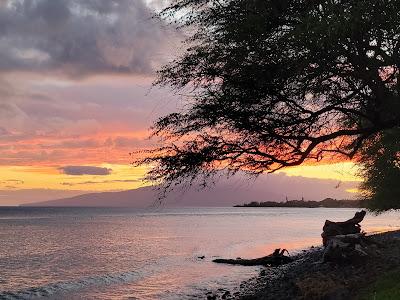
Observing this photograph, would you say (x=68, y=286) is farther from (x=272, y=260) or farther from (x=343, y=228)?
(x=343, y=228)

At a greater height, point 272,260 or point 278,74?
point 278,74

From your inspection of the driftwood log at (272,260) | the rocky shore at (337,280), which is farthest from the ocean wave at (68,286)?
the rocky shore at (337,280)

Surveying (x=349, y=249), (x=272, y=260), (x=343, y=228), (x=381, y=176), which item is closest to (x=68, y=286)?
(x=272, y=260)

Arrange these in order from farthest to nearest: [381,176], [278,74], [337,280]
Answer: [381,176], [337,280], [278,74]

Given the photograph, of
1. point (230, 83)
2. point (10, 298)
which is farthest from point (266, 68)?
point (10, 298)

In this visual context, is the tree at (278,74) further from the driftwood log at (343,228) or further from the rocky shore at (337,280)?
the driftwood log at (343,228)

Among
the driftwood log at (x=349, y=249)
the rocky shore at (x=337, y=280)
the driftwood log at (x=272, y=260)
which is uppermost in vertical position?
the driftwood log at (x=349, y=249)

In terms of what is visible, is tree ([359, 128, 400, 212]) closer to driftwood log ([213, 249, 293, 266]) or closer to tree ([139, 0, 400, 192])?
driftwood log ([213, 249, 293, 266])

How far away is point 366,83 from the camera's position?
12.4 meters

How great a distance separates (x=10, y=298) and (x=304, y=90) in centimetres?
2725

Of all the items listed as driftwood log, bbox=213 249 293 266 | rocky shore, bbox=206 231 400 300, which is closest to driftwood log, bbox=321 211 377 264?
rocky shore, bbox=206 231 400 300

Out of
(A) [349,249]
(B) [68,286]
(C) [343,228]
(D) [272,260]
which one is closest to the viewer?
(A) [349,249]

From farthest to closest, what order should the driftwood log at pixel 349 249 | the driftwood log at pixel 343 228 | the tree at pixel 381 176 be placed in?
1. the tree at pixel 381 176
2. the driftwood log at pixel 343 228
3. the driftwood log at pixel 349 249

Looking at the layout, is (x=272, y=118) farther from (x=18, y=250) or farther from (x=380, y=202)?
(x=18, y=250)
